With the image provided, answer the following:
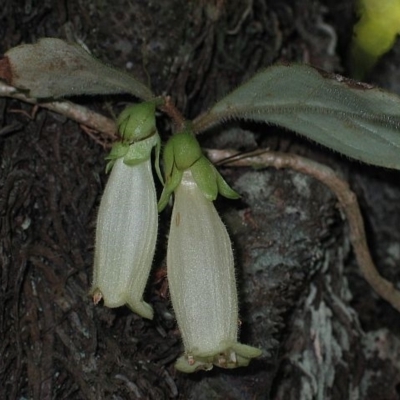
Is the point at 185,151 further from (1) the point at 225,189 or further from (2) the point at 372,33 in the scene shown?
(2) the point at 372,33

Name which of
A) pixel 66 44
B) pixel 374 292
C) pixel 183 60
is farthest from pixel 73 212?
pixel 374 292

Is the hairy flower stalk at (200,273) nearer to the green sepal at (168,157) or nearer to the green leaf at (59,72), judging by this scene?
the green sepal at (168,157)

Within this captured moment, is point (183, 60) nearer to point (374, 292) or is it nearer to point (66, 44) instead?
point (66, 44)

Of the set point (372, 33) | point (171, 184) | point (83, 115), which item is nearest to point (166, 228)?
point (171, 184)

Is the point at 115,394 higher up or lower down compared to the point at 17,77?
lower down

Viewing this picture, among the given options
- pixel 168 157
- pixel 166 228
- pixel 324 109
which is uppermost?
pixel 324 109

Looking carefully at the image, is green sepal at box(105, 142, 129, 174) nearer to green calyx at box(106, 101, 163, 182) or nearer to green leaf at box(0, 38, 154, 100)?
green calyx at box(106, 101, 163, 182)
